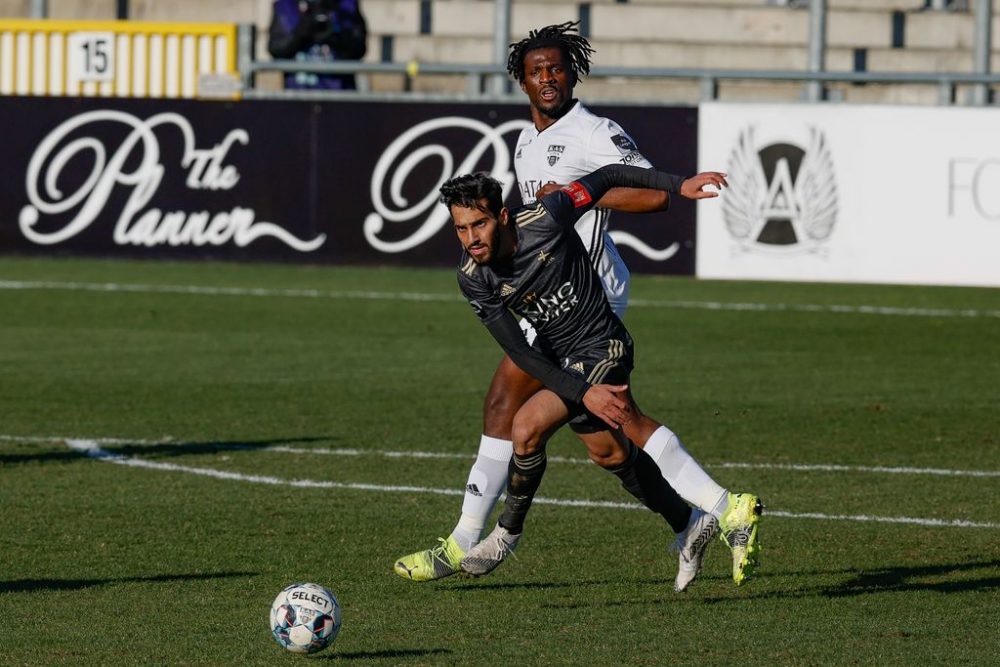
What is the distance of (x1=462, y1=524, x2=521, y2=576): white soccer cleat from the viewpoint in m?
7.00

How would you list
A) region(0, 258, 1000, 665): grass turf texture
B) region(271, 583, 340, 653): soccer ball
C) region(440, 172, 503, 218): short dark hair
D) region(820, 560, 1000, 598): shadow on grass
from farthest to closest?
1. region(820, 560, 1000, 598): shadow on grass
2. region(440, 172, 503, 218): short dark hair
3. region(0, 258, 1000, 665): grass turf texture
4. region(271, 583, 340, 653): soccer ball

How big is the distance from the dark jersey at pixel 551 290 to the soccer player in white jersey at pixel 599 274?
0.74 feet

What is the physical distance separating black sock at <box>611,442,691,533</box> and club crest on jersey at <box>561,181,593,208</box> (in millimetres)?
965

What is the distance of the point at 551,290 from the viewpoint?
6.72 metres

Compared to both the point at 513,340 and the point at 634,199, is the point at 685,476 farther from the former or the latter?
the point at 634,199

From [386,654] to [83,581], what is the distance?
5.32 ft

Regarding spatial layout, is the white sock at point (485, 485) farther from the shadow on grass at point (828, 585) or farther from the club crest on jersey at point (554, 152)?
the club crest on jersey at point (554, 152)

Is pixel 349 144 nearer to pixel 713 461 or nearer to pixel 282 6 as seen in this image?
pixel 282 6

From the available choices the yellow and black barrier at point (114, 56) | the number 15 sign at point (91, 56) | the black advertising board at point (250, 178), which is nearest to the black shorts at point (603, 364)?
the black advertising board at point (250, 178)

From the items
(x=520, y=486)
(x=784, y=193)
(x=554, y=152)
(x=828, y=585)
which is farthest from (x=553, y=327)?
(x=784, y=193)

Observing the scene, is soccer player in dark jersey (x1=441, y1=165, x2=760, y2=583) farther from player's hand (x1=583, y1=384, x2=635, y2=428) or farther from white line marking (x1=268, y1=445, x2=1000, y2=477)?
white line marking (x1=268, y1=445, x2=1000, y2=477)

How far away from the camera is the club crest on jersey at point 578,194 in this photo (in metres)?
6.80

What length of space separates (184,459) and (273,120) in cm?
1087

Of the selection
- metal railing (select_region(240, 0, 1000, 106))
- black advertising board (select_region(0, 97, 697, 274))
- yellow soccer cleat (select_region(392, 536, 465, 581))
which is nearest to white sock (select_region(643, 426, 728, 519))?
yellow soccer cleat (select_region(392, 536, 465, 581))
